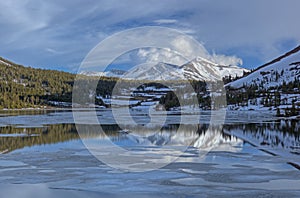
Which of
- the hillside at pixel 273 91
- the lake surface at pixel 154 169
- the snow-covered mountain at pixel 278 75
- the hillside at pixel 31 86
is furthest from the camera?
the hillside at pixel 31 86

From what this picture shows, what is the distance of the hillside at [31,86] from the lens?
117675 mm

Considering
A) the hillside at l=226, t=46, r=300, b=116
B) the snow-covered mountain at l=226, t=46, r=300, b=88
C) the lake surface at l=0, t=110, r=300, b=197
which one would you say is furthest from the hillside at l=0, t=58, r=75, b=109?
the lake surface at l=0, t=110, r=300, b=197

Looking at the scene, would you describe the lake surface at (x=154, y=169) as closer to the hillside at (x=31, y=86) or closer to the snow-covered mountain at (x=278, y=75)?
the snow-covered mountain at (x=278, y=75)

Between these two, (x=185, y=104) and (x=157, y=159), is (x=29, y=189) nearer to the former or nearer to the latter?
(x=157, y=159)

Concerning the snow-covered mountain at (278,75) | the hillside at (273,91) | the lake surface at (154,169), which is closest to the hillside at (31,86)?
the hillside at (273,91)

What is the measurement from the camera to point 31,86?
160m

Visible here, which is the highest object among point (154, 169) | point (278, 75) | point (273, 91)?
point (278, 75)

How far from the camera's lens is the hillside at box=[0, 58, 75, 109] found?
4633 inches

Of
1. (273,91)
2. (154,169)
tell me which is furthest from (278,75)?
(154,169)

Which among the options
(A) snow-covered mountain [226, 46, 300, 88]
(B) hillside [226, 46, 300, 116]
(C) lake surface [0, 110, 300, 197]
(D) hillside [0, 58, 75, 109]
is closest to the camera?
(C) lake surface [0, 110, 300, 197]

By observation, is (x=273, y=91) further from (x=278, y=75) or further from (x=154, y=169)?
(x=154, y=169)

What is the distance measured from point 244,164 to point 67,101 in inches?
5449

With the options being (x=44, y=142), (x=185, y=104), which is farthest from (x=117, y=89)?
(x=44, y=142)

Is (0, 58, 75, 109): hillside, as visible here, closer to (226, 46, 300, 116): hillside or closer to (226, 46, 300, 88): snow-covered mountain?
(226, 46, 300, 116): hillside
